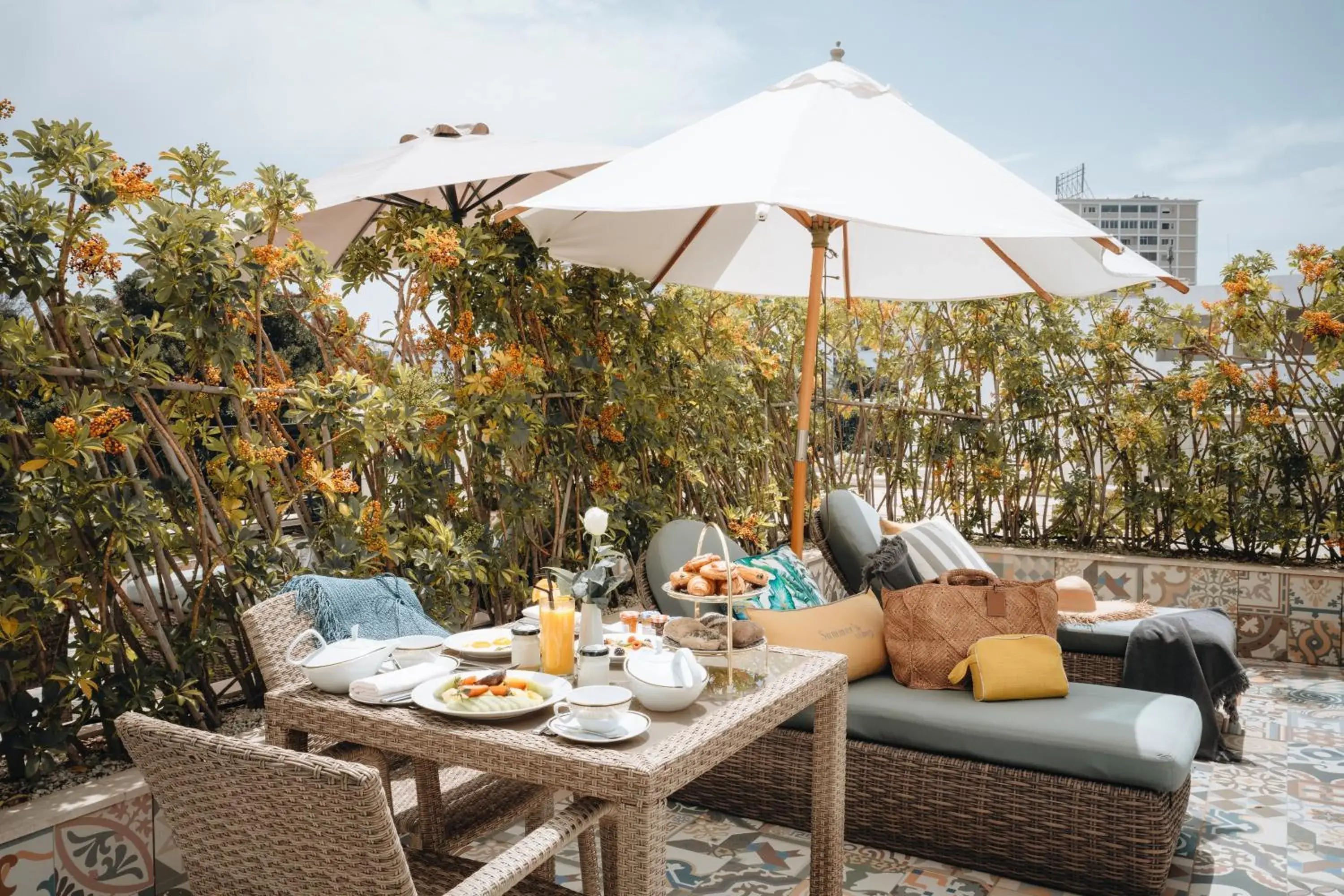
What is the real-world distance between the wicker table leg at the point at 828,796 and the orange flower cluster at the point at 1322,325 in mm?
3945

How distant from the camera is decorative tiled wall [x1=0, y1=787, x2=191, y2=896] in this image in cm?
207

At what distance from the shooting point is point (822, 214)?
257 centimetres

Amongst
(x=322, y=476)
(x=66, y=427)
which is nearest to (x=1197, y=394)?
(x=322, y=476)

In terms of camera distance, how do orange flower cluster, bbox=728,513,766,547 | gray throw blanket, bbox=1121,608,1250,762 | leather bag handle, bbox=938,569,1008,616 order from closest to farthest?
leather bag handle, bbox=938,569,1008,616 → gray throw blanket, bbox=1121,608,1250,762 → orange flower cluster, bbox=728,513,766,547

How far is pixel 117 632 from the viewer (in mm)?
2377

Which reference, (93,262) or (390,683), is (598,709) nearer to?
(390,683)

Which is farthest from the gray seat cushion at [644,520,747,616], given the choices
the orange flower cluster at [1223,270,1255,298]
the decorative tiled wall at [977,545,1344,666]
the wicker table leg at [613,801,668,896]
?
the orange flower cluster at [1223,270,1255,298]

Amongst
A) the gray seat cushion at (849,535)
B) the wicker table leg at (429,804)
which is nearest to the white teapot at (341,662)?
the wicker table leg at (429,804)

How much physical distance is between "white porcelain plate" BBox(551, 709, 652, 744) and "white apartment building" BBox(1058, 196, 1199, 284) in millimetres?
108240

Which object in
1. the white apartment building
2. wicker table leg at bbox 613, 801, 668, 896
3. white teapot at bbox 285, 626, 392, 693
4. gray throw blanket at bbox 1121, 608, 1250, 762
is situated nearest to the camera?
wicker table leg at bbox 613, 801, 668, 896

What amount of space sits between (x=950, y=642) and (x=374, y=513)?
175 cm

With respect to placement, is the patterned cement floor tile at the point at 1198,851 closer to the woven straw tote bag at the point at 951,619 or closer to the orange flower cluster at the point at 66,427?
Answer: the woven straw tote bag at the point at 951,619

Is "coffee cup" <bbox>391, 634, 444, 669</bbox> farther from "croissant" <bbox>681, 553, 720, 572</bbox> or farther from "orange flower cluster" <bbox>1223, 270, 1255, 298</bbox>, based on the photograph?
"orange flower cluster" <bbox>1223, 270, 1255, 298</bbox>

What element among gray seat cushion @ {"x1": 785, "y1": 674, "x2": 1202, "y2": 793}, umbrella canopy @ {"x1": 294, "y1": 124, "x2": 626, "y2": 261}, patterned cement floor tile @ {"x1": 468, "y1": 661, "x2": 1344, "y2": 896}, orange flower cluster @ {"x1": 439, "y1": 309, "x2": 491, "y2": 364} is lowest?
patterned cement floor tile @ {"x1": 468, "y1": 661, "x2": 1344, "y2": 896}
